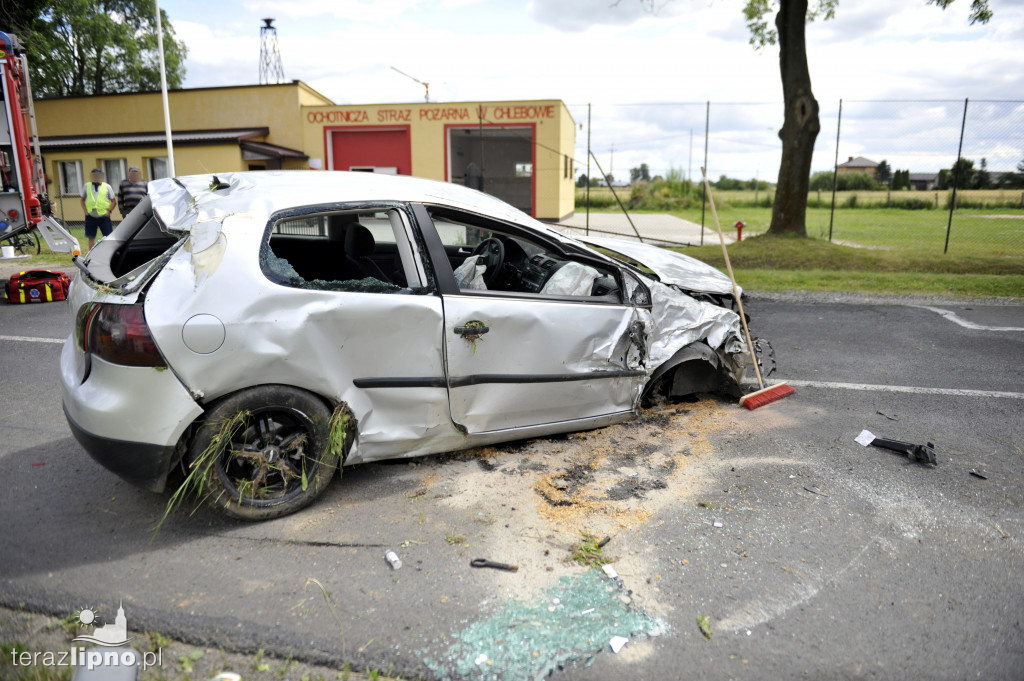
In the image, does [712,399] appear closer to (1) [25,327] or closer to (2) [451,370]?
(2) [451,370]

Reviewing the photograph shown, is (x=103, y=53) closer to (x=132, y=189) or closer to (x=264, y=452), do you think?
(x=132, y=189)

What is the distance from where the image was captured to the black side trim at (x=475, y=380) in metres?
3.52

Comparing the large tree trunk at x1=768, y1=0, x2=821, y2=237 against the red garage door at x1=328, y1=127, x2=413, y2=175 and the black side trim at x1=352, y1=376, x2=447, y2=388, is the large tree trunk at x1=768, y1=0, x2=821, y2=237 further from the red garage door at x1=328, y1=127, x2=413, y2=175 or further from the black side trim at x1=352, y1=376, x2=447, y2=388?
the red garage door at x1=328, y1=127, x2=413, y2=175

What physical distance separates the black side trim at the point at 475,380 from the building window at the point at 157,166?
26.2 metres

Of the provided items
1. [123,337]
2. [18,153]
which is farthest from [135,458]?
[18,153]

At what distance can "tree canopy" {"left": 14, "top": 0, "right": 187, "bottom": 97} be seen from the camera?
36.1m

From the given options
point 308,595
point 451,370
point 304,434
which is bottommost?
point 308,595

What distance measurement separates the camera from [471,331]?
366 centimetres

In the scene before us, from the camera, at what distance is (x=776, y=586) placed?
288 centimetres

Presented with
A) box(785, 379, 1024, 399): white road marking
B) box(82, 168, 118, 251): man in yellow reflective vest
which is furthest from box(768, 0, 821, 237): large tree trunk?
box(82, 168, 118, 251): man in yellow reflective vest

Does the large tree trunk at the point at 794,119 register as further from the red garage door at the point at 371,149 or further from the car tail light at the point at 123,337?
the red garage door at the point at 371,149

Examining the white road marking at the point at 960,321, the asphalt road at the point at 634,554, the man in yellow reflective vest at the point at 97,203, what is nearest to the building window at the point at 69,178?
the man in yellow reflective vest at the point at 97,203

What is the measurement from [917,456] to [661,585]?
217 centimetres

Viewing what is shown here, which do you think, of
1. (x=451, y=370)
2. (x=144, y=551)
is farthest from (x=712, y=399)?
(x=144, y=551)
